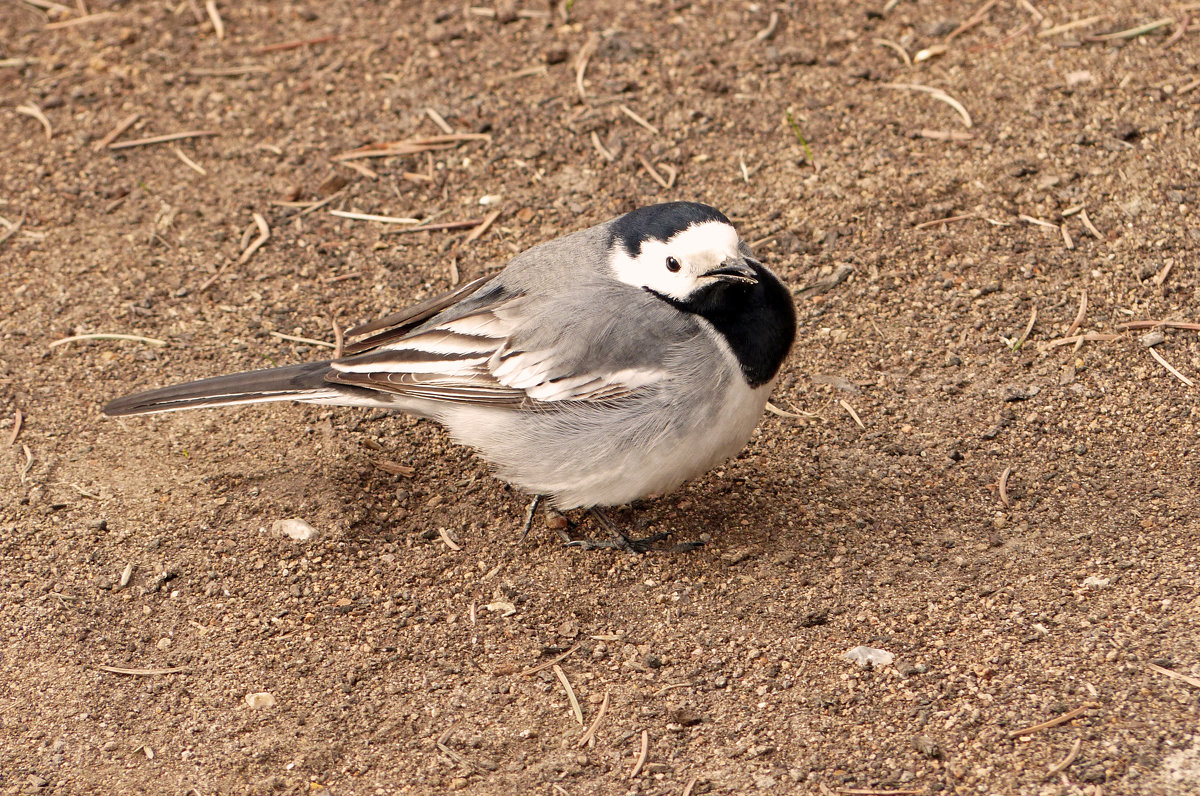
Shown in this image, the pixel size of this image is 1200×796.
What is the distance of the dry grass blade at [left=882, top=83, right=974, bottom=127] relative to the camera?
6316 millimetres

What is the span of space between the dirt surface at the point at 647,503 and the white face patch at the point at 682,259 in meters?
1.01

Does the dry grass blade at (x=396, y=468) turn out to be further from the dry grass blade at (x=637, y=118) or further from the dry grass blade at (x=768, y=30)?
the dry grass blade at (x=768, y=30)

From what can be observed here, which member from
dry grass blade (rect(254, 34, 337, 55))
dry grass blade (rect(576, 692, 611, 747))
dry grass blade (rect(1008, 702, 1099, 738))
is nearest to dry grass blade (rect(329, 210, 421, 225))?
dry grass blade (rect(254, 34, 337, 55))

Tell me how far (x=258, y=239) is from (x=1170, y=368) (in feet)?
14.7

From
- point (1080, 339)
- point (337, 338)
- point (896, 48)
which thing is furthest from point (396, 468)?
point (896, 48)

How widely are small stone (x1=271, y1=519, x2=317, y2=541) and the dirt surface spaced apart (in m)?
0.04

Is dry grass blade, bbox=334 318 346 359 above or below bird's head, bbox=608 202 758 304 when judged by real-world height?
below

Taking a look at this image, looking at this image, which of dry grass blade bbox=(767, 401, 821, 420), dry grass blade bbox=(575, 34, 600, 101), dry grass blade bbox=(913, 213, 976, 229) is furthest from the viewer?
dry grass blade bbox=(575, 34, 600, 101)

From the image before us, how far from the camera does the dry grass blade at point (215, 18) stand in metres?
7.52

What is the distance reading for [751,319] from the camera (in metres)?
4.41

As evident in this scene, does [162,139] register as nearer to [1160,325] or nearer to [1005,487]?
[1005,487]

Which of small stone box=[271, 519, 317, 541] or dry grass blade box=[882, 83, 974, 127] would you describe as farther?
dry grass blade box=[882, 83, 974, 127]

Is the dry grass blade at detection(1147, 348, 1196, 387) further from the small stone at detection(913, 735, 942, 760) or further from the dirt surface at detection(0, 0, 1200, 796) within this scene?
the small stone at detection(913, 735, 942, 760)

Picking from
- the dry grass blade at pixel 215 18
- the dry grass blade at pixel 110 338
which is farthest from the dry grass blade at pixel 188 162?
the dry grass blade at pixel 110 338
